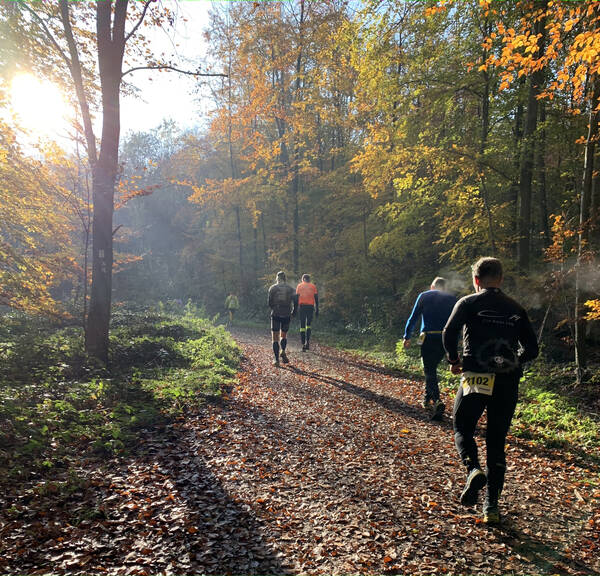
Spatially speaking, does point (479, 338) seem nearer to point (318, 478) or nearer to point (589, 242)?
point (318, 478)

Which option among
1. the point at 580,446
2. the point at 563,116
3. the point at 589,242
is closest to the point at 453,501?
the point at 580,446

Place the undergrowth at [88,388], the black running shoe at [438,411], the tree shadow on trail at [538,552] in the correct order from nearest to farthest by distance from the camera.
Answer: the tree shadow on trail at [538,552], the undergrowth at [88,388], the black running shoe at [438,411]

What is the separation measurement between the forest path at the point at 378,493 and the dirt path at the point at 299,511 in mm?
16

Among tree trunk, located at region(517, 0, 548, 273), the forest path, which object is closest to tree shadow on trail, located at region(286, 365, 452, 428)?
the forest path

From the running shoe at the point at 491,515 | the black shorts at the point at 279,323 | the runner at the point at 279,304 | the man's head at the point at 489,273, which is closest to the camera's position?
the running shoe at the point at 491,515

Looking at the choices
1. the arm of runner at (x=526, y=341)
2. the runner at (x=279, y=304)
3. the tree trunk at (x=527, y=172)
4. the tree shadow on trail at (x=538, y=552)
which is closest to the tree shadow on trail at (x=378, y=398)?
the runner at (x=279, y=304)

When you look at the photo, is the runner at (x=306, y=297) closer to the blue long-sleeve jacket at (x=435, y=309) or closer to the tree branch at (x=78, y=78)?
the blue long-sleeve jacket at (x=435, y=309)

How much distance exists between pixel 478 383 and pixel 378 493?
Answer: 5.13ft

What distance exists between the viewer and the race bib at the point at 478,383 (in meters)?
→ 3.41

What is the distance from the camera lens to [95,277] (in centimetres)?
827

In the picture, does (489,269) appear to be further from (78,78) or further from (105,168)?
(78,78)

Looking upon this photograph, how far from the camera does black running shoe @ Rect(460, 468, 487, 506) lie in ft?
11.0

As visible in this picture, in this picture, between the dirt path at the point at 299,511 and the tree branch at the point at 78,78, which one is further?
the tree branch at the point at 78,78

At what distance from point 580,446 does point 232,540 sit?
4865 millimetres
